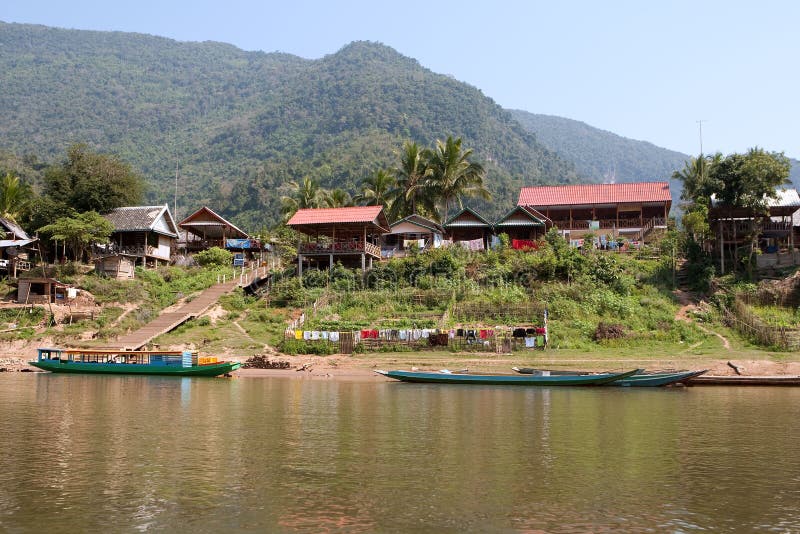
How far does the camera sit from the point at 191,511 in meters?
12.6

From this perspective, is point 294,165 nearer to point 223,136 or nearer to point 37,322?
point 223,136

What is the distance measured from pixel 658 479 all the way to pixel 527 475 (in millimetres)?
2683

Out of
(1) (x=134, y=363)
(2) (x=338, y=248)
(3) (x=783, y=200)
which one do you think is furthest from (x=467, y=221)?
(1) (x=134, y=363)

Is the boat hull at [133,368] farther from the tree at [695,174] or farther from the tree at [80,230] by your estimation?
the tree at [695,174]

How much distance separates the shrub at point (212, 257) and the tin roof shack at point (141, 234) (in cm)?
342

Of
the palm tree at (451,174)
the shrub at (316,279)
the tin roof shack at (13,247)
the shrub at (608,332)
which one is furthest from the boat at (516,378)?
the tin roof shack at (13,247)

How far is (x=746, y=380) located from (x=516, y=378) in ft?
33.9

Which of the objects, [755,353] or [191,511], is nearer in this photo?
[191,511]

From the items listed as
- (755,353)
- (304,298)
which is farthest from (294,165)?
(755,353)

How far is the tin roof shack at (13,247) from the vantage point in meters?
55.2

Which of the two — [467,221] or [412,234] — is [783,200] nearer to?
[467,221]

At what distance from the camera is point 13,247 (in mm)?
56875

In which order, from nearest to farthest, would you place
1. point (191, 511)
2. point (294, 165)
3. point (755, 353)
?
point (191, 511)
point (755, 353)
point (294, 165)

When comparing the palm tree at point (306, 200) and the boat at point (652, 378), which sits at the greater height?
the palm tree at point (306, 200)
